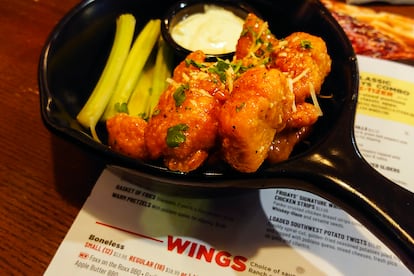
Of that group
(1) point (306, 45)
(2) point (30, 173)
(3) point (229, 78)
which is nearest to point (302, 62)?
(1) point (306, 45)

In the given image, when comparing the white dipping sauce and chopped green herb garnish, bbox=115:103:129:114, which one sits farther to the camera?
the white dipping sauce

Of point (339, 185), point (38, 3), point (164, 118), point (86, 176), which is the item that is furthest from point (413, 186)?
point (38, 3)

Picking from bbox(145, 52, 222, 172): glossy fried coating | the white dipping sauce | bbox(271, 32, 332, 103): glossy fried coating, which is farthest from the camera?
the white dipping sauce

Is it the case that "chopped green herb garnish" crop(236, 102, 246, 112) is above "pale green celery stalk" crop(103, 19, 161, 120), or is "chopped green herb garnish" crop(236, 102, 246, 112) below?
above

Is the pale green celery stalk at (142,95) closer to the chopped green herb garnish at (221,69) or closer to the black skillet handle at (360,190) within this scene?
the chopped green herb garnish at (221,69)

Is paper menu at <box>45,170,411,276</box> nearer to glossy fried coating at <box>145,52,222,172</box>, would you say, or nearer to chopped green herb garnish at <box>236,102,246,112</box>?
glossy fried coating at <box>145,52,222,172</box>

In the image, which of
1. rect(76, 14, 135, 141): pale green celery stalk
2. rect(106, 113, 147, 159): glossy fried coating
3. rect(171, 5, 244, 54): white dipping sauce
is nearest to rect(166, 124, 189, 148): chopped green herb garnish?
rect(106, 113, 147, 159): glossy fried coating
